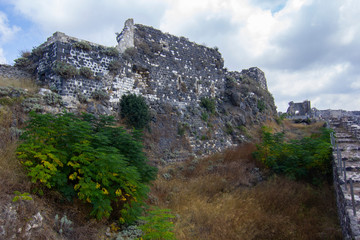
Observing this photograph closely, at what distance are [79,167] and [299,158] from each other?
842 centimetres

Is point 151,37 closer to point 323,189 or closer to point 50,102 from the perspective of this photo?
point 50,102

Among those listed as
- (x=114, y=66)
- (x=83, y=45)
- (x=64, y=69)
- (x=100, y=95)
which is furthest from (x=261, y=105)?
(x=64, y=69)

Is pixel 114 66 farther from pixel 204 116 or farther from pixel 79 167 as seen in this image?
pixel 79 167

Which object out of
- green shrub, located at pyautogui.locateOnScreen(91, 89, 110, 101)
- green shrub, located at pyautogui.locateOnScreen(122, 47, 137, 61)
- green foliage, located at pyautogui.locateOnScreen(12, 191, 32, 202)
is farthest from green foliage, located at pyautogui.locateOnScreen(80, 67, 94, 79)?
green foliage, located at pyautogui.locateOnScreen(12, 191, 32, 202)

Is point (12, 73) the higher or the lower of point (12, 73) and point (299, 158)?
the higher

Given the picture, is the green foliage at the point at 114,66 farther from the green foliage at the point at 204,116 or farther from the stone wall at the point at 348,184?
the stone wall at the point at 348,184

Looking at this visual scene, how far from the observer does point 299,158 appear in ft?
32.8

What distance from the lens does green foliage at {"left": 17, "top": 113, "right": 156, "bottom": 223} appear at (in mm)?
5023

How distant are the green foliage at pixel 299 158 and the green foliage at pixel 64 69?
28.9ft

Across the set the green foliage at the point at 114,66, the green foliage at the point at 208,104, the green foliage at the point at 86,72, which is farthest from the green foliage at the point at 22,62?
the green foliage at the point at 208,104

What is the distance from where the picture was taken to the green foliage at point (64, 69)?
9883 mm

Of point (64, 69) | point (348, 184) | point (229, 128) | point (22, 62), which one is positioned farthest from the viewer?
point (229, 128)

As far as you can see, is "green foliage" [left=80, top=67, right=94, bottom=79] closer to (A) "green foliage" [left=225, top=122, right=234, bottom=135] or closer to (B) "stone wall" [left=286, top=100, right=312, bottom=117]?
(A) "green foliage" [left=225, top=122, right=234, bottom=135]

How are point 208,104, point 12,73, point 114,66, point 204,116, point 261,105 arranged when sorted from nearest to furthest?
point 12,73
point 114,66
point 204,116
point 208,104
point 261,105
